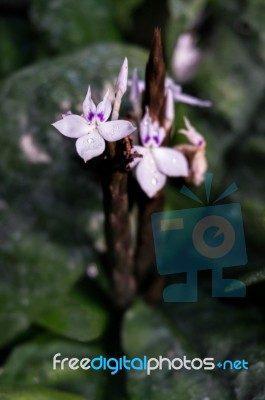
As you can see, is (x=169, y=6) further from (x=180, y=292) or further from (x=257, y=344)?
(x=257, y=344)

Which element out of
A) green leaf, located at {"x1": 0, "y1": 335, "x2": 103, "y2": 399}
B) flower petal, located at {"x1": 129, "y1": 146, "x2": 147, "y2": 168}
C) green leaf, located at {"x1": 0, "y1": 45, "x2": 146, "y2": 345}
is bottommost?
green leaf, located at {"x1": 0, "y1": 335, "x2": 103, "y2": 399}

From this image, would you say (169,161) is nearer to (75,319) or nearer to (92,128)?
(92,128)

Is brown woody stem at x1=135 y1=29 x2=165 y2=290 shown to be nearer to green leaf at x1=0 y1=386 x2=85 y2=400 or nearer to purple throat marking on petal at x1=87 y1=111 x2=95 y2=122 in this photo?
purple throat marking on petal at x1=87 y1=111 x2=95 y2=122

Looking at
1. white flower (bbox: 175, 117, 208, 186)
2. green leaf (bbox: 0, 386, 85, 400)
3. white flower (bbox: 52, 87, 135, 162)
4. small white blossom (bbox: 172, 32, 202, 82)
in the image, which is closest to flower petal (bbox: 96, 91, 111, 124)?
white flower (bbox: 52, 87, 135, 162)

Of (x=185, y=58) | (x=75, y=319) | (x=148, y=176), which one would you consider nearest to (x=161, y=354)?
(x=75, y=319)

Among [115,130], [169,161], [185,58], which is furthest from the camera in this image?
[185,58]

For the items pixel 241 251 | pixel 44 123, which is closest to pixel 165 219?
pixel 241 251

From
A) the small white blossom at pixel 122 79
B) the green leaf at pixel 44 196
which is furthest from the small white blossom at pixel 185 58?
the small white blossom at pixel 122 79
